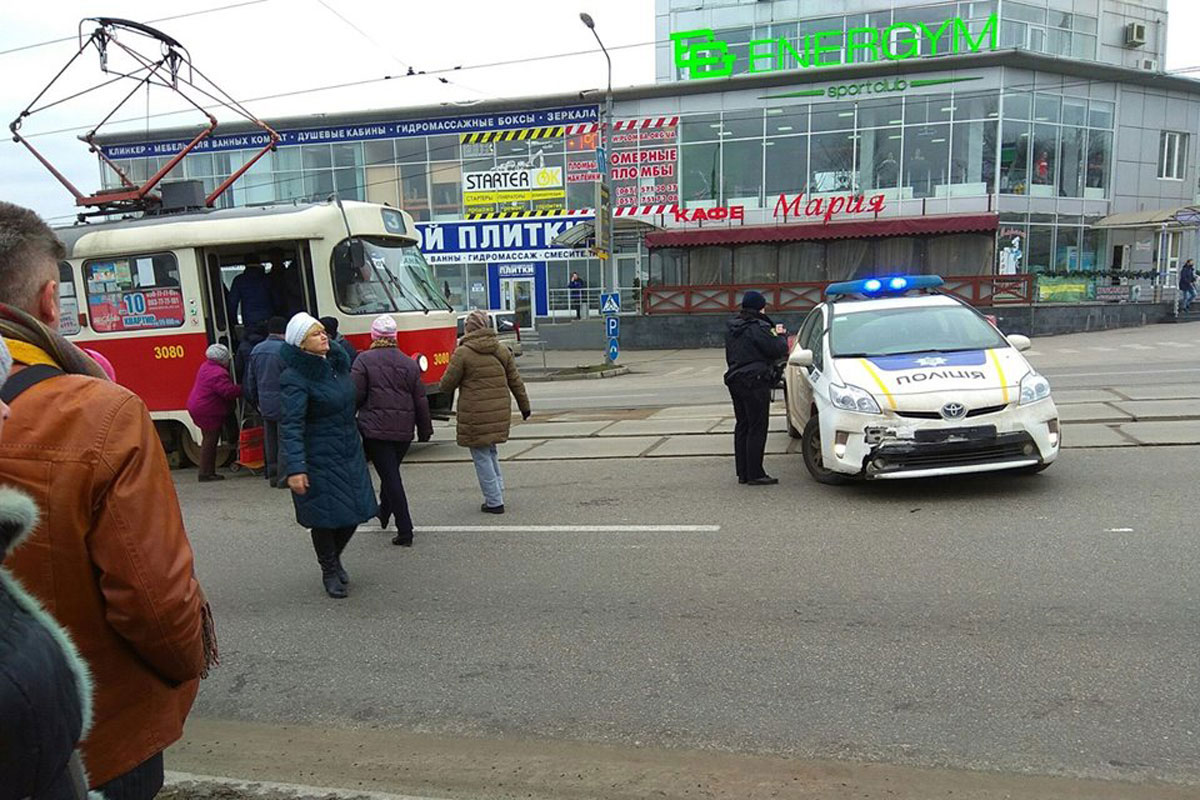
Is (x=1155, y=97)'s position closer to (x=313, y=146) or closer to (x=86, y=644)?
(x=313, y=146)

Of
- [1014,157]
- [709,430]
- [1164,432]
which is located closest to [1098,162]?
[1014,157]

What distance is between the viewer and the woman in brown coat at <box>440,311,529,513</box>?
7094 millimetres

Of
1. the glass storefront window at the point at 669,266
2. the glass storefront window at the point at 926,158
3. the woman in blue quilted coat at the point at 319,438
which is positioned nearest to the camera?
the woman in blue quilted coat at the point at 319,438

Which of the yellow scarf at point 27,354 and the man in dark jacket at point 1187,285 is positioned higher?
the yellow scarf at point 27,354

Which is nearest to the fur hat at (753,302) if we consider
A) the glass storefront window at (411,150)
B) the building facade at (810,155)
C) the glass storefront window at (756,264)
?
the building facade at (810,155)

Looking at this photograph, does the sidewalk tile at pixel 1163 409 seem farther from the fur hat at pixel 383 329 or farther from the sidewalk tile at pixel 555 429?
the fur hat at pixel 383 329

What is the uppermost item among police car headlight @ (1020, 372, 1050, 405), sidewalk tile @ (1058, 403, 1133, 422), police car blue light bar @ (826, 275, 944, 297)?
police car blue light bar @ (826, 275, 944, 297)

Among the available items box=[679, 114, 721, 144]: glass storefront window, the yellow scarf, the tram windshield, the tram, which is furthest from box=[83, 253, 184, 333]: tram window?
box=[679, 114, 721, 144]: glass storefront window

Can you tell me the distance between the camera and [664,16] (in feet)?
115

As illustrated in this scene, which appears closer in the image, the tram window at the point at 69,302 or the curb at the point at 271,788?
the curb at the point at 271,788

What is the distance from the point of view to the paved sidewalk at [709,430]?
28.9 ft

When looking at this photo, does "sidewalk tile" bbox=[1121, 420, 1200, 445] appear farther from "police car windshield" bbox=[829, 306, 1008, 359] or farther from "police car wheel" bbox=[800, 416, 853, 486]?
"police car wheel" bbox=[800, 416, 853, 486]

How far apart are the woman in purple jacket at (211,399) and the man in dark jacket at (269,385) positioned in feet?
1.66

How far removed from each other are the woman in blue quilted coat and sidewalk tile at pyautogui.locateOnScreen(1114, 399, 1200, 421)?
8751 mm
